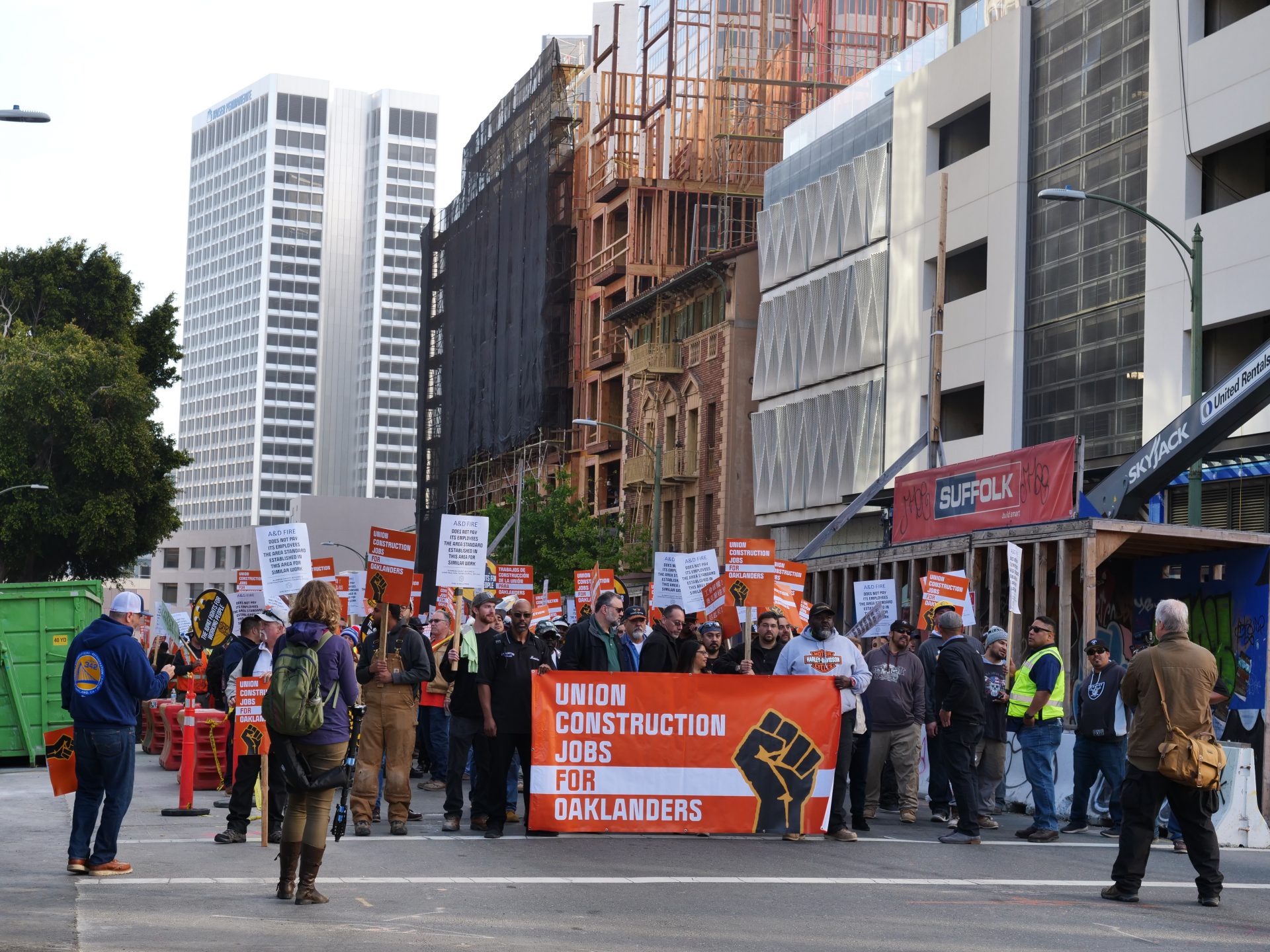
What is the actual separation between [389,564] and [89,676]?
4468 mm

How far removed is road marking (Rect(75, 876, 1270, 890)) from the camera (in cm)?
1106

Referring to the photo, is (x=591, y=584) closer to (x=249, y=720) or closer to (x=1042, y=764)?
(x=1042, y=764)

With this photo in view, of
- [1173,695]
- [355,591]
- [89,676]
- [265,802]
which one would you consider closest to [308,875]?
[89,676]

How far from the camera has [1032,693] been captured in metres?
16.5

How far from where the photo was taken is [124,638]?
455 inches

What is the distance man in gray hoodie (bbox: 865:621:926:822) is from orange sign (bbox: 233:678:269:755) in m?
5.65

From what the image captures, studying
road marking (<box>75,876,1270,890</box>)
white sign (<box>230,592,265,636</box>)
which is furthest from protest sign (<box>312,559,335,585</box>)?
road marking (<box>75,876,1270,890</box>)

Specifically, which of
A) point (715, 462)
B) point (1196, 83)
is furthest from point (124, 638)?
point (715, 462)

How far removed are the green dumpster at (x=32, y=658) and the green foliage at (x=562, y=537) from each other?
35436 mm

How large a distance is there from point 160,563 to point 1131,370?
15630 cm

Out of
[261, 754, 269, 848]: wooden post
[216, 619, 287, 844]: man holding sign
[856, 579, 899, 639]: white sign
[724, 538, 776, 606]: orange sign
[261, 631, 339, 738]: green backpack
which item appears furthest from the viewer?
[856, 579, 899, 639]: white sign

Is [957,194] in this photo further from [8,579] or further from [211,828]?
[8,579]

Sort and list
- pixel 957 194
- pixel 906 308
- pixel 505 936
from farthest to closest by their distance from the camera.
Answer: pixel 906 308 → pixel 957 194 → pixel 505 936

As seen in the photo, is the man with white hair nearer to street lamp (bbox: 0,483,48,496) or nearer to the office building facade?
street lamp (bbox: 0,483,48,496)
